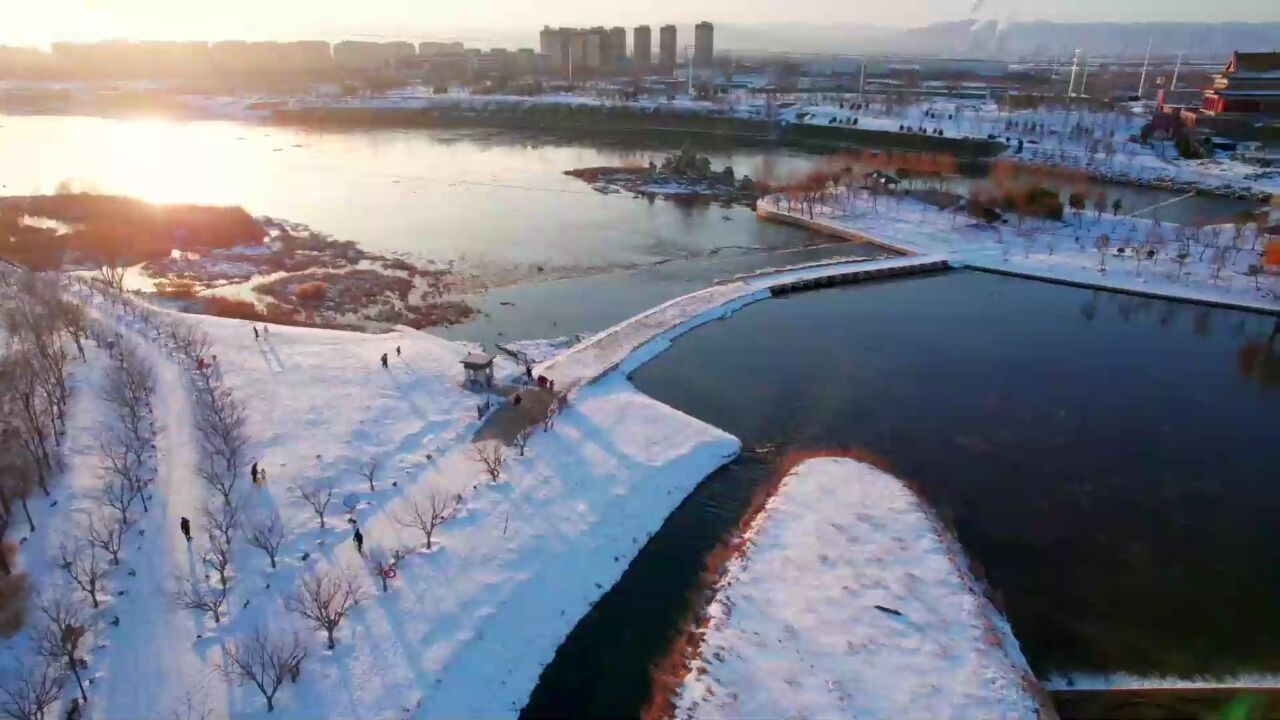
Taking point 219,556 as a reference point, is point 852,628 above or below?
below

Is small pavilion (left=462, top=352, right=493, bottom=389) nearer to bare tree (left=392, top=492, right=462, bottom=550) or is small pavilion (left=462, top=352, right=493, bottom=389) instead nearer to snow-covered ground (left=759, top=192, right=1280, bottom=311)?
bare tree (left=392, top=492, right=462, bottom=550)

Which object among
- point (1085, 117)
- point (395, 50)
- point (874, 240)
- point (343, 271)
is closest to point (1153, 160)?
point (1085, 117)

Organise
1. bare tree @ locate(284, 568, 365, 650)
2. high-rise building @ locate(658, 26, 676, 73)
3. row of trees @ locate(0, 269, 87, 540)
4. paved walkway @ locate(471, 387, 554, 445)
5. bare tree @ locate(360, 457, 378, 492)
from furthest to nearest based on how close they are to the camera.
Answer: high-rise building @ locate(658, 26, 676, 73) → paved walkway @ locate(471, 387, 554, 445) → bare tree @ locate(360, 457, 378, 492) → row of trees @ locate(0, 269, 87, 540) → bare tree @ locate(284, 568, 365, 650)

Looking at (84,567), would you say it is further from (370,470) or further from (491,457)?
(491,457)

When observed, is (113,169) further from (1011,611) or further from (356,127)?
(1011,611)

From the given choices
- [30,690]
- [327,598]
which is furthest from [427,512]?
[30,690]

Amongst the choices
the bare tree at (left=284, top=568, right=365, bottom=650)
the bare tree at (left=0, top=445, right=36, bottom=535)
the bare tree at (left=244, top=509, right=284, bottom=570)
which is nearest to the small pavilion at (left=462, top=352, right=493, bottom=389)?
the bare tree at (left=244, top=509, right=284, bottom=570)

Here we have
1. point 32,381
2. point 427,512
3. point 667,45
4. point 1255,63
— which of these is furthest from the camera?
point 667,45
